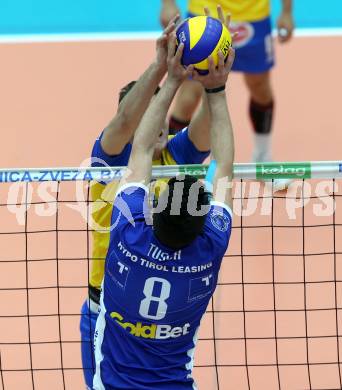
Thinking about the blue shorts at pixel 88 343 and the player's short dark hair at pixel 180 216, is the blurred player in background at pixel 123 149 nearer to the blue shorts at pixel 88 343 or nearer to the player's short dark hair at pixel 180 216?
the blue shorts at pixel 88 343

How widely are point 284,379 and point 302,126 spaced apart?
3.28 metres

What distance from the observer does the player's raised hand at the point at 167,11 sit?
5.95m

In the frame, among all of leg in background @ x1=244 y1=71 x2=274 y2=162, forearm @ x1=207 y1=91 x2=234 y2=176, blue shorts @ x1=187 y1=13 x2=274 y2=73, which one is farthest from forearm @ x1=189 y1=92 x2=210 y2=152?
leg in background @ x1=244 y1=71 x2=274 y2=162

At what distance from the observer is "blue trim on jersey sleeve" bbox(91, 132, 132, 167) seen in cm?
366

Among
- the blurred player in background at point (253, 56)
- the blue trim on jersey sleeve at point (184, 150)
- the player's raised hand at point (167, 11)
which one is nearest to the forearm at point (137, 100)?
the blue trim on jersey sleeve at point (184, 150)

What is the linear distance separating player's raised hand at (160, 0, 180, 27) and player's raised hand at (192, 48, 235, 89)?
276 centimetres

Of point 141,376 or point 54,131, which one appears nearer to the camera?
point 141,376

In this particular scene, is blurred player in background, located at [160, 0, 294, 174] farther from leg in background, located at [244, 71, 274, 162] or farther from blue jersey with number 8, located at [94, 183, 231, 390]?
blue jersey with number 8, located at [94, 183, 231, 390]

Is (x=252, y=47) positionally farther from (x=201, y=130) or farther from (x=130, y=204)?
(x=130, y=204)

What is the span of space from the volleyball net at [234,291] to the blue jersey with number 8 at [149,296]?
21.7 inches

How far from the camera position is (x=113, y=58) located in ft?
27.6

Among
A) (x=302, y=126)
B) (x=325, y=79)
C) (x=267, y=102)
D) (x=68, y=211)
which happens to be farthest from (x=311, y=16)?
(x=68, y=211)

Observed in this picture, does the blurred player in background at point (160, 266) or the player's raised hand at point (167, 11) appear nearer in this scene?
the blurred player in background at point (160, 266)

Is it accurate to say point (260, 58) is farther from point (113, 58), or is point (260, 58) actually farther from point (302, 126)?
point (113, 58)
